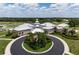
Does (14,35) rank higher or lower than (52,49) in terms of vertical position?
higher

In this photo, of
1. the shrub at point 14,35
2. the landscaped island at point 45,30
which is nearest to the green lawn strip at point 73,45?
the landscaped island at point 45,30

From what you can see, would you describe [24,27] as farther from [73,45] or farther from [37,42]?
[73,45]

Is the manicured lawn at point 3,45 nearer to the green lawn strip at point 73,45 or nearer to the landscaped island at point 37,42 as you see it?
the landscaped island at point 37,42

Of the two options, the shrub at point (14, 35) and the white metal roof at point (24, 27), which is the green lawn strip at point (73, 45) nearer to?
the white metal roof at point (24, 27)

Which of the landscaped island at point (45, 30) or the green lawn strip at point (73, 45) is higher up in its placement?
the landscaped island at point (45, 30)

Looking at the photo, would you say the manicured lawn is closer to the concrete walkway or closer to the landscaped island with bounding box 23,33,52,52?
the concrete walkway

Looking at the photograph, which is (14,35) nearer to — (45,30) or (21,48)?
(21,48)

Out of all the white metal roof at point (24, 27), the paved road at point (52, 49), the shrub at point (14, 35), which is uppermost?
the white metal roof at point (24, 27)

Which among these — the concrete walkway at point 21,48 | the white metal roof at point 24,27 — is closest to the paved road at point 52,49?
the concrete walkway at point 21,48

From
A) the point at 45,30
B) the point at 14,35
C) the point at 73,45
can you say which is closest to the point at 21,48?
the point at 14,35

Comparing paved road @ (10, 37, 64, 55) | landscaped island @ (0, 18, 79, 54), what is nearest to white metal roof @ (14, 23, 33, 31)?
landscaped island @ (0, 18, 79, 54)

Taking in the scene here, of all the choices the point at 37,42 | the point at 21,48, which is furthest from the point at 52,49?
the point at 21,48

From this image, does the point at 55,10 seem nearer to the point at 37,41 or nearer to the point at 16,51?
the point at 37,41
